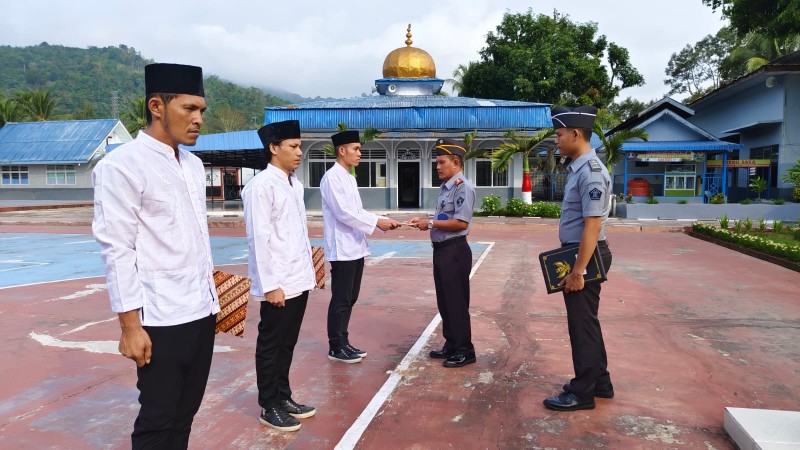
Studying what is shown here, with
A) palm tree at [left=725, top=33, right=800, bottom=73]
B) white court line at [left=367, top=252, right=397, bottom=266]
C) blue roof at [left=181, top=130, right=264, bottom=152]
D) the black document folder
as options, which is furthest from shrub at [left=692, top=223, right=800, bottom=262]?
palm tree at [left=725, top=33, right=800, bottom=73]

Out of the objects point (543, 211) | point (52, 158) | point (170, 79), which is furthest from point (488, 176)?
point (52, 158)

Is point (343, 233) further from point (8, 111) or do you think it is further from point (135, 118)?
point (8, 111)

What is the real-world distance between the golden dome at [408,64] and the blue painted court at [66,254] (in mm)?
16383

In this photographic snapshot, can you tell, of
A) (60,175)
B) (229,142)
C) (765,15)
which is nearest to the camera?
(765,15)

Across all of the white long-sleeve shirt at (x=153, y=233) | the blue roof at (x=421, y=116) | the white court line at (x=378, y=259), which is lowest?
the white court line at (x=378, y=259)

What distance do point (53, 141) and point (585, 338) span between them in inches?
1638

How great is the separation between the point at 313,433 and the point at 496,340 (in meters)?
2.53

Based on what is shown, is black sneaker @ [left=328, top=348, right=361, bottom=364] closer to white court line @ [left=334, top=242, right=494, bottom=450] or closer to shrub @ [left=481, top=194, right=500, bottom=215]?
white court line @ [left=334, top=242, right=494, bottom=450]

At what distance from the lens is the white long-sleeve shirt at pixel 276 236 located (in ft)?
11.6

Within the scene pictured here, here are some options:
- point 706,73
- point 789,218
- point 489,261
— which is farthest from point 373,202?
point 706,73

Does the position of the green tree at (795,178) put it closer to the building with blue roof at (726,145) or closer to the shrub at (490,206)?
the building with blue roof at (726,145)

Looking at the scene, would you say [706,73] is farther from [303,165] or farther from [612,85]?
[303,165]

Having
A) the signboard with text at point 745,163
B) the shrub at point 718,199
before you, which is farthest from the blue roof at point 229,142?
the signboard with text at point 745,163

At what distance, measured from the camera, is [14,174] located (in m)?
37.3
